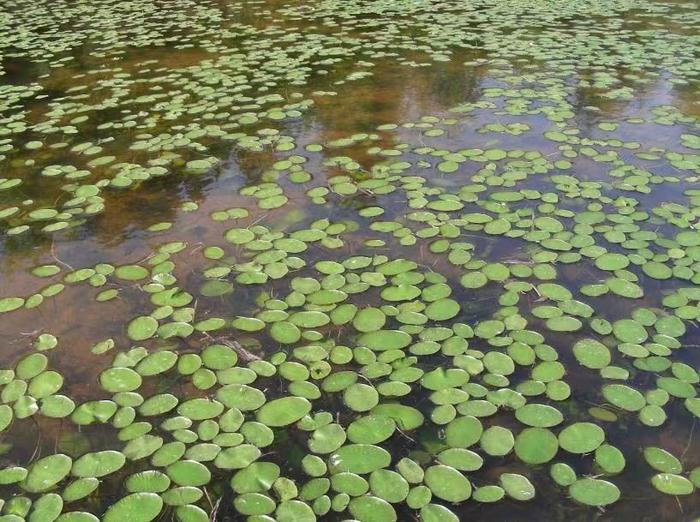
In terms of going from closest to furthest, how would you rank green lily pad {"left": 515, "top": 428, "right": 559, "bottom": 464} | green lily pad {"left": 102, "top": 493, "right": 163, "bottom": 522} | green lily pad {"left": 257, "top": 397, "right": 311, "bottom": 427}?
green lily pad {"left": 102, "top": 493, "right": 163, "bottom": 522} < green lily pad {"left": 515, "top": 428, "right": 559, "bottom": 464} < green lily pad {"left": 257, "top": 397, "right": 311, "bottom": 427}

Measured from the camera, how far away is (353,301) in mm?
2184

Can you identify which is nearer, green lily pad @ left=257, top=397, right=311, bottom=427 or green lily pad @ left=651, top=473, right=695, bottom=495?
green lily pad @ left=651, top=473, right=695, bottom=495

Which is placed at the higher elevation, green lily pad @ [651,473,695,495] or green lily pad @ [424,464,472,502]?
green lily pad @ [651,473,695,495]

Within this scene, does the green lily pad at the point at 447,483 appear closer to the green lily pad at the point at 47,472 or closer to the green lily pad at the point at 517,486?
the green lily pad at the point at 517,486

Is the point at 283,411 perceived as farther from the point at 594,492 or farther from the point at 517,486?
the point at 594,492

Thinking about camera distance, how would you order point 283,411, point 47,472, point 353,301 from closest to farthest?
point 47,472 < point 283,411 < point 353,301

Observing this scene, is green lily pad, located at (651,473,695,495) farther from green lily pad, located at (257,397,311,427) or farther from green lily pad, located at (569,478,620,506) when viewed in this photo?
green lily pad, located at (257,397,311,427)

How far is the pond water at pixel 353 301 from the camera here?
5.02 ft

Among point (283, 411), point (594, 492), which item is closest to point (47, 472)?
point (283, 411)

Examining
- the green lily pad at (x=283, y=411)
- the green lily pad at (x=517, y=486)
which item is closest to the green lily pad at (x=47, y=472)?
the green lily pad at (x=283, y=411)

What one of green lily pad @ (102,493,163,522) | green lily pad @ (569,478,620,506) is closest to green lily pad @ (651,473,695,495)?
green lily pad @ (569,478,620,506)

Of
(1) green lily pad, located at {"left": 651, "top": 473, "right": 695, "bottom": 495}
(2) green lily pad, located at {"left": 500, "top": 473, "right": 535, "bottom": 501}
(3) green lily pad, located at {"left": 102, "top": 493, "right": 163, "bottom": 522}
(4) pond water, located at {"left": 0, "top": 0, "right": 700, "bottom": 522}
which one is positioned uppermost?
(1) green lily pad, located at {"left": 651, "top": 473, "right": 695, "bottom": 495}

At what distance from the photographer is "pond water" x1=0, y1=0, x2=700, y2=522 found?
1.53 meters

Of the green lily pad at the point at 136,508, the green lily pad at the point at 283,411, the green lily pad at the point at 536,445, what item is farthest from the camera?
the green lily pad at the point at 283,411
